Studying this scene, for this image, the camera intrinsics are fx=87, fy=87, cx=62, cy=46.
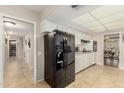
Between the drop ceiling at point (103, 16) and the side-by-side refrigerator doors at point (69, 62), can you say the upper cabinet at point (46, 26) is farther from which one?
the drop ceiling at point (103, 16)

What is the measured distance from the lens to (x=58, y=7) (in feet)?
6.29

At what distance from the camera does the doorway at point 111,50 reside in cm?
529

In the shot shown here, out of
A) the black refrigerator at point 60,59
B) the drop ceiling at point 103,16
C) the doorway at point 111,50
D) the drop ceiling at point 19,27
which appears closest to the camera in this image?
the drop ceiling at point 103,16

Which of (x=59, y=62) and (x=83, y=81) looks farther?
(x=83, y=81)

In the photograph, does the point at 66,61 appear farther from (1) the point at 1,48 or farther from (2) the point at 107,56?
(2) the point at 107,56

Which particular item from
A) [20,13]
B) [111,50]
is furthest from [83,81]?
[111,50]

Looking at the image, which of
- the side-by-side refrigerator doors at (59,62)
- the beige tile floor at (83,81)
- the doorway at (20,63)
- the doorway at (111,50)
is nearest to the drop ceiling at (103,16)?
the side-by-side refrigerator doors at (59,62)

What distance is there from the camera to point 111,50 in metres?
5.52

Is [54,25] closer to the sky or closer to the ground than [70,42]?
closer to the sky

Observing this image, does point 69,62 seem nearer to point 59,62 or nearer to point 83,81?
point 59,62

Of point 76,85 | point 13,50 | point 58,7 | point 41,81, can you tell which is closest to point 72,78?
point 76,85
